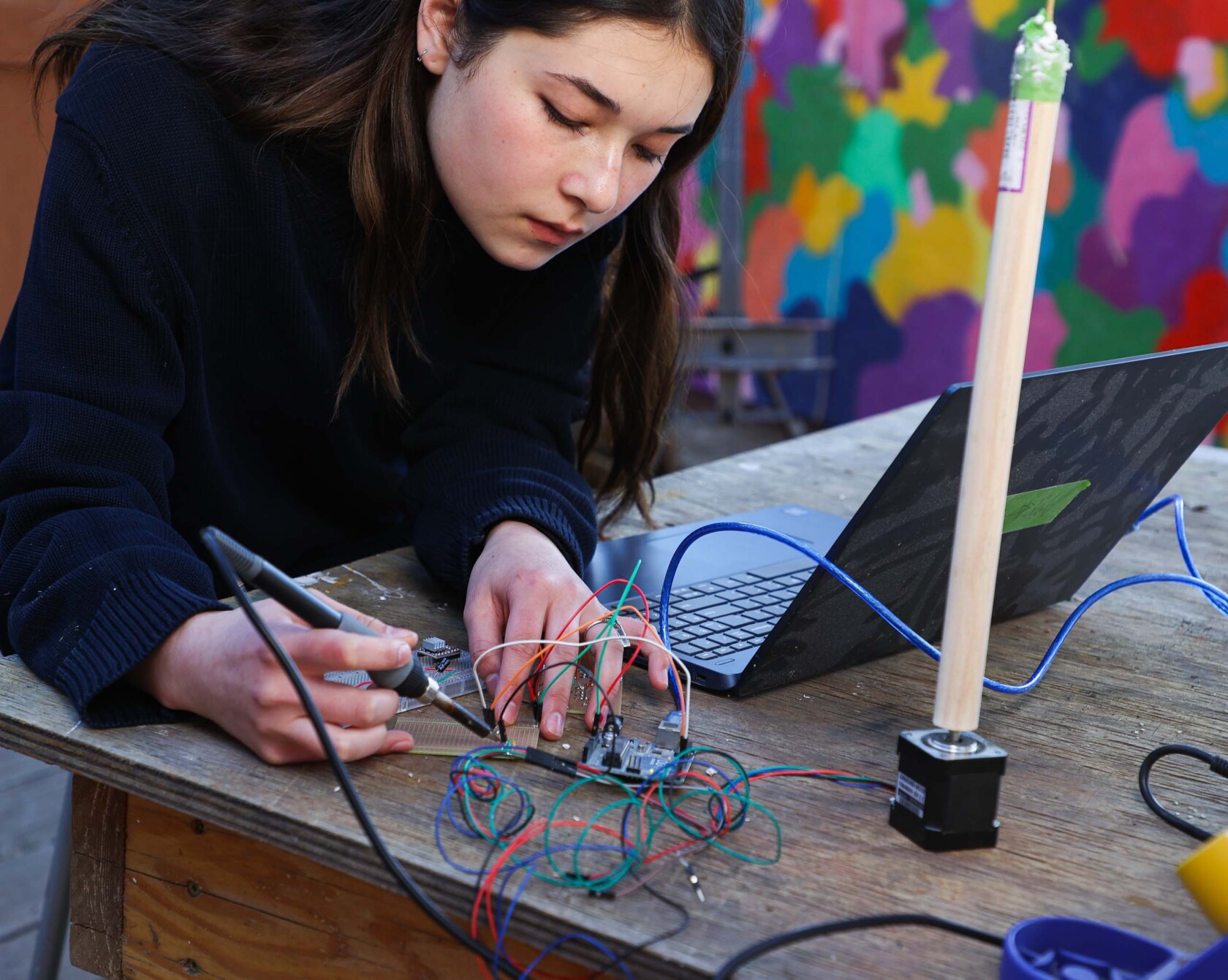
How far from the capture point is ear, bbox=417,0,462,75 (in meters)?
0.88

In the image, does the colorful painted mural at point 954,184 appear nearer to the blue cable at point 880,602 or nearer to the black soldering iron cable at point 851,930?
the blue cable at point 880,602

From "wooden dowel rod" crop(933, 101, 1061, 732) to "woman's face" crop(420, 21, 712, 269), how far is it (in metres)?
0.38

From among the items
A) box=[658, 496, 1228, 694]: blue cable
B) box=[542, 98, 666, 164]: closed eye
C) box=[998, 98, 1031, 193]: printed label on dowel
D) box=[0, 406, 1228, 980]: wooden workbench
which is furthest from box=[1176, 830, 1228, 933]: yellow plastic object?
box=[542, 98, 666, 164]: closed eye

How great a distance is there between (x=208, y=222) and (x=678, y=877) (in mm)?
656

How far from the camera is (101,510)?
0.69m

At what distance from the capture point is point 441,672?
678 millimetres

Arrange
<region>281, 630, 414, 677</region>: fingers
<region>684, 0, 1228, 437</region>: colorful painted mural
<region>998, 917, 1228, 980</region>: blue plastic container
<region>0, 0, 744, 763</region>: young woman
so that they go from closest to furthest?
1. <region>998, 917, 1228, 980</region>: blue plastic container
2. <region>281, 630, 414, 677</region>: fingers
3. <region>0, 0, 744, 763</region>: young woman
4. <region>684, 0, 1228, 437</region>: colorful painted mural

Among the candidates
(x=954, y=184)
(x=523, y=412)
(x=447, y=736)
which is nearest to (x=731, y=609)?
(x=447, y=736)

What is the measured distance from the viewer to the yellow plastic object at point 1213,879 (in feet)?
1.47

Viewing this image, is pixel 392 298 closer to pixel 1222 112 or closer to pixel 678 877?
pixel 678 877

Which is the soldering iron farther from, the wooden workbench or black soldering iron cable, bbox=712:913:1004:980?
black soldering iron cable, bbox=712:913:1004:980

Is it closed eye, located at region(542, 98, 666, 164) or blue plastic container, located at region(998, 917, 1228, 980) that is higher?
closed eye, located at region(542, 98, 666, 164)

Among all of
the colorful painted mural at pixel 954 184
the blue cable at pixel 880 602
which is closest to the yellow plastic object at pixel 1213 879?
the blue cable at pixel 880 602

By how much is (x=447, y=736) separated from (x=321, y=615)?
0.10 m
